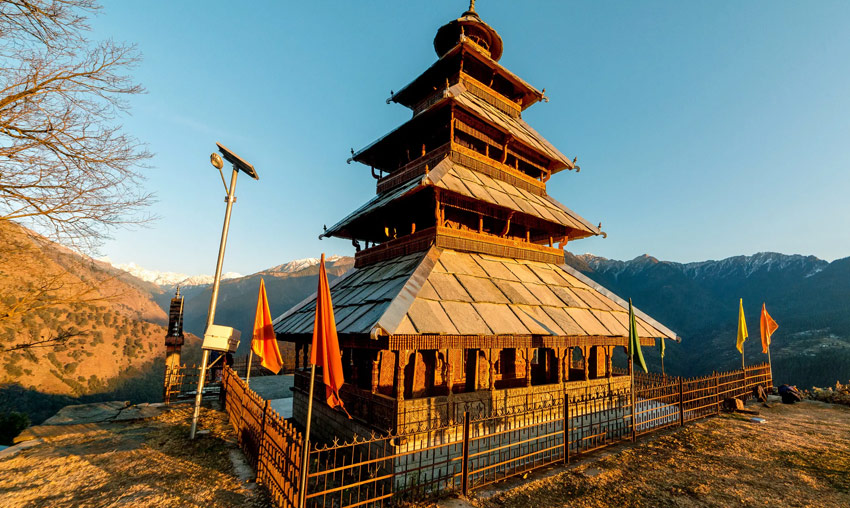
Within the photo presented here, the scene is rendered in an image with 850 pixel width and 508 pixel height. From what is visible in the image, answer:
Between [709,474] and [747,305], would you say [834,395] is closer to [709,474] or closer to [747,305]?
[709,474]

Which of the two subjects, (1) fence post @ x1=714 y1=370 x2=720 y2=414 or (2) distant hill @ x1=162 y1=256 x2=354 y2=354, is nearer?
(1) fence post @ x1=714 y1=370 x2=720 y2=414

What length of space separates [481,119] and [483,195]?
4157 mm

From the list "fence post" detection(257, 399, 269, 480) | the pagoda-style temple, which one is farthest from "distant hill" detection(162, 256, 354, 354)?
"fence post" detection(257, 399, 269, 480)

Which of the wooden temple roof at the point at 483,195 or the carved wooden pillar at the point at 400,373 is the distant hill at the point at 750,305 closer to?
the wooden temple roof at the point at 483,195

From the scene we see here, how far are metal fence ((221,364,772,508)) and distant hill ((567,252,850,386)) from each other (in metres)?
60.6

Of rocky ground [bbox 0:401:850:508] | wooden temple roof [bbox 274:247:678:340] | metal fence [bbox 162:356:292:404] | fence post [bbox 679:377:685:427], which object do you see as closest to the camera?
rocky ground [bbox 0:401:850:508]

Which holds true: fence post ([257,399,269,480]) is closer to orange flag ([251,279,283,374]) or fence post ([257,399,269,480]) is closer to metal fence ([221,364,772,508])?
metal fence ([221,364,772,508])

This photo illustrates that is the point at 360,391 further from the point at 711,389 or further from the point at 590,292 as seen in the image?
the point at 711,389

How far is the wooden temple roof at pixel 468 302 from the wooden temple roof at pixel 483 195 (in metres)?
2.08

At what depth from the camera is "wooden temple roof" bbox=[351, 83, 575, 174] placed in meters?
13.8

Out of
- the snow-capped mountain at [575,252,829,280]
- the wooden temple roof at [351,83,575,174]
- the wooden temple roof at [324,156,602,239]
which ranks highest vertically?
the snow-capped mountain at [575,252,829,280]

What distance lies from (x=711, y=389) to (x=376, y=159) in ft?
60.6

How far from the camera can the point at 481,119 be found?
14430 millimetres

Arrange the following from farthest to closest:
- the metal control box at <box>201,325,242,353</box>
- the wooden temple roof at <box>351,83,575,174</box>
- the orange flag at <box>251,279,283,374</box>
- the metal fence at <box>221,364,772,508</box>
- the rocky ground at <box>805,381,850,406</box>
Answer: the rocky ground at <box>805,381,850,406</box> → the wooden temple roof at <box>351,83,575,174</box> → the metal control box at <box>201,325,242,353</box> → the orange flag at <box>251,279,283,374</box> → the metal fence at <box>221,364,772,508</box>
